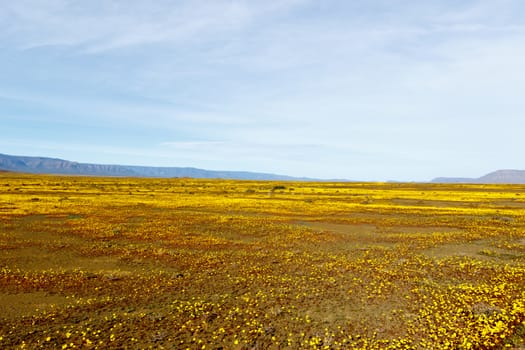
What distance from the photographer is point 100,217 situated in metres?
37.3

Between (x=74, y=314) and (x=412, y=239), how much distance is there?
24.9 m

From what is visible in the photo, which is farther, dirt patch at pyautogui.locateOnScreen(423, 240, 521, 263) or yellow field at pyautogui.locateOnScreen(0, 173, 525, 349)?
dirt patch at pyautogui.locateOnScreen(423, 240, 521, 263)

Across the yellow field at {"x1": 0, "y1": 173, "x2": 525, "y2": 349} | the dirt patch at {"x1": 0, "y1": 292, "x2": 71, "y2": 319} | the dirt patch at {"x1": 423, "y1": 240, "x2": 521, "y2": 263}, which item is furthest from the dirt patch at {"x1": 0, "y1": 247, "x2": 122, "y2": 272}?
the dirt patch at {"x1": 423, "y1": 240, "x2": 521, "y2": 263}

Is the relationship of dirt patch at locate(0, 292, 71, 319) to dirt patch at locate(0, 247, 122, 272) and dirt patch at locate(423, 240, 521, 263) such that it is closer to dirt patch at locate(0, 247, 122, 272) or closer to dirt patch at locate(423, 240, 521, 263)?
dirt patch at locate(0, 247, 122, 272)

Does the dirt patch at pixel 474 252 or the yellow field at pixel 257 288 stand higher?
the dirt patch at pixel 474 252

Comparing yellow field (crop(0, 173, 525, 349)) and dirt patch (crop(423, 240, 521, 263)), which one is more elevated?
dirt patch (crop(423, 240, 521, 263))

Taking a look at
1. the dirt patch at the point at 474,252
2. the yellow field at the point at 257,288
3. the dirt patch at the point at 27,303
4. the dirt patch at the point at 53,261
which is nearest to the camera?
the yellow field at the point at 257,288

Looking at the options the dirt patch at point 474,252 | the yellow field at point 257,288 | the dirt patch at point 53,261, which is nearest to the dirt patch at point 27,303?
the yellow field at point 257,288

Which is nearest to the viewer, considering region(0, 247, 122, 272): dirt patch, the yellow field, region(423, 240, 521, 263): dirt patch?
the yellow field

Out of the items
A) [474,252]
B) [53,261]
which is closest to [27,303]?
[53,261]

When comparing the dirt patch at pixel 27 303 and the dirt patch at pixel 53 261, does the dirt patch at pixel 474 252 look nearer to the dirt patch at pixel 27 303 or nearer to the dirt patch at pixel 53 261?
the dirt patch at pixel 53 261

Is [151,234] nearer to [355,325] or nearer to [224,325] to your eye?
[224,325]

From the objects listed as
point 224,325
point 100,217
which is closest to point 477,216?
point 224,325

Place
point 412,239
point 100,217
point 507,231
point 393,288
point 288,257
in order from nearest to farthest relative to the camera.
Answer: point 393,288
point 288,257
point 412,239
point 507,231
point 100,217
